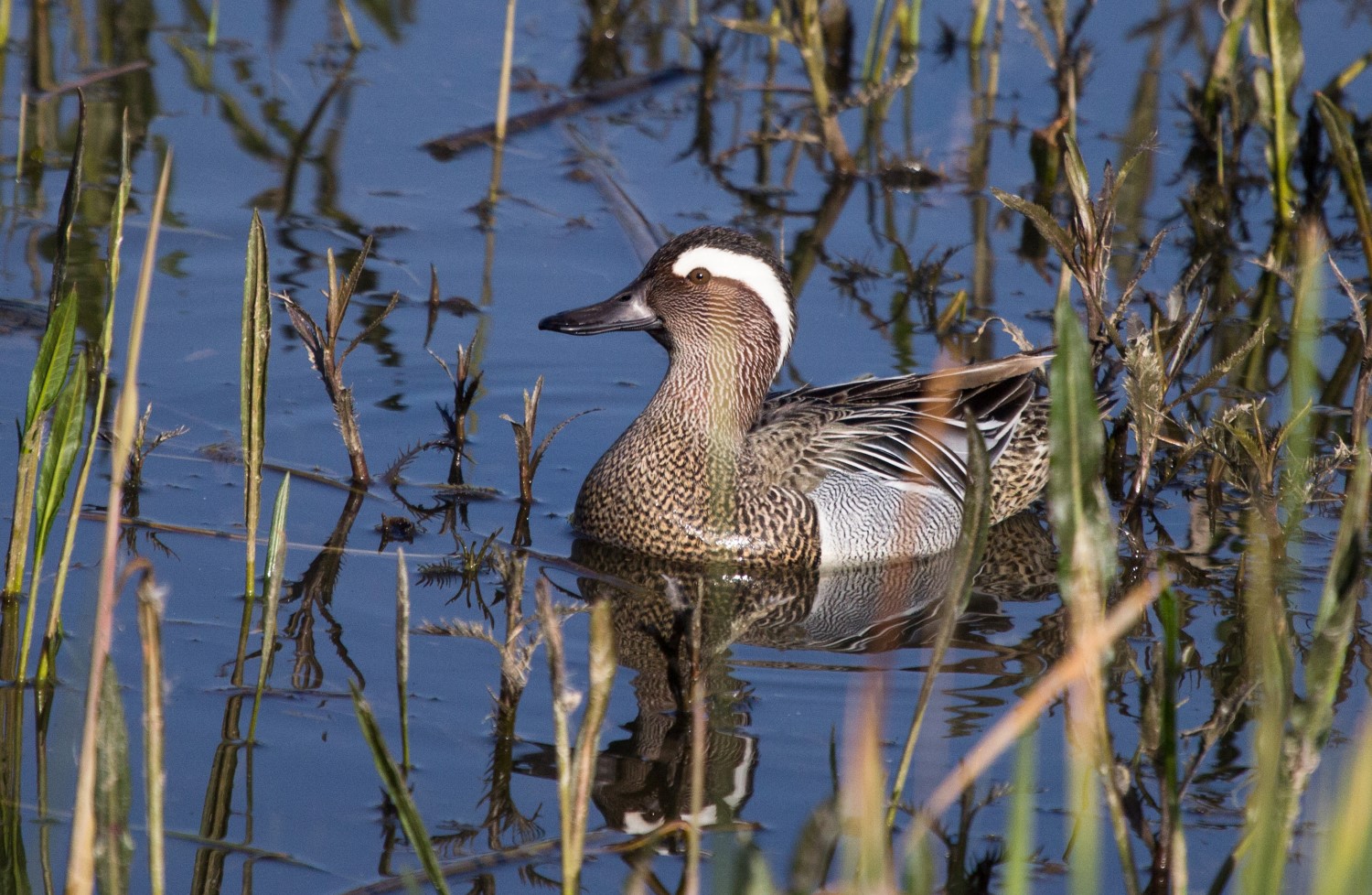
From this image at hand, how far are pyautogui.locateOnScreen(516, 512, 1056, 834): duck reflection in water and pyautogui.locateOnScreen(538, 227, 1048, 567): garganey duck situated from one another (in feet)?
0.34

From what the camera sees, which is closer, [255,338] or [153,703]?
[153,703]

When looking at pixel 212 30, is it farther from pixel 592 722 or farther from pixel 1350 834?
pixel 1350 834

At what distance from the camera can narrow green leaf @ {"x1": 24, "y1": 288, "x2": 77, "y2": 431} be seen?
375 centimetres

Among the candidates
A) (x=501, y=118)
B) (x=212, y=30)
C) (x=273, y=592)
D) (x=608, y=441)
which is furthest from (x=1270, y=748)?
(x=212, y=30)

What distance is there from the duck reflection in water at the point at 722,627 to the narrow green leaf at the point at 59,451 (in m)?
1.22

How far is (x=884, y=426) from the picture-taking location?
6105 mm

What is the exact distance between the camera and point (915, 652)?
16.5ft

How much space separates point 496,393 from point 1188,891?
383 centimetres

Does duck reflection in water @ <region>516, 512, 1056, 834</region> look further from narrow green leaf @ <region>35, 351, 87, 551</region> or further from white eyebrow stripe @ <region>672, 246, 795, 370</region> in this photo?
narrow green leaf @ <region>35, 351, 87, 551</region>

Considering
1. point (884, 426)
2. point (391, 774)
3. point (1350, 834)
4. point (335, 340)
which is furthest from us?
point (884, 426)

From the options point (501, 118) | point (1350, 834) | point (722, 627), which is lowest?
point (722, 627)

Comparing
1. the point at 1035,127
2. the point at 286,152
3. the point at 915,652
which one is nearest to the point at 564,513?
the point at 915,652

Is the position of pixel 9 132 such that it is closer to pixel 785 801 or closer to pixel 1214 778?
pixel 785 801

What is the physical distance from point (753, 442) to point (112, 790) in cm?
361
